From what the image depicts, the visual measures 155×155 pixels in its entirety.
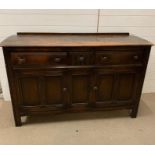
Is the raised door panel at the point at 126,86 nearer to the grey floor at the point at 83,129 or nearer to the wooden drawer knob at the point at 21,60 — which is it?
the grey floor at the point at 83,129

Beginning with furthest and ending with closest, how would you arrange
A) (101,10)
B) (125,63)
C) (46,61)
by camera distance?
1. (101,10)
2. (125,63)
3. (46,61)

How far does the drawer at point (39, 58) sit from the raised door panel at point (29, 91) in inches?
6.5

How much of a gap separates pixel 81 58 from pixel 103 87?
0.40 m

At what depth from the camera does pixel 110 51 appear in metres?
1.65

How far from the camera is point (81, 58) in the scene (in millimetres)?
1635

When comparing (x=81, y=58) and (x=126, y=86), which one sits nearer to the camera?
(x=81, y=58)

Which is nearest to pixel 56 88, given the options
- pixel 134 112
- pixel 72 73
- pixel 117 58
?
pixel 72 73

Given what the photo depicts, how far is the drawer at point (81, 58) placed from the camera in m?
1.62

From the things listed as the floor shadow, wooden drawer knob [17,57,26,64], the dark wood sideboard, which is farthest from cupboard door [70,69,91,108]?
wooden drawer knob [17,57,26,64]

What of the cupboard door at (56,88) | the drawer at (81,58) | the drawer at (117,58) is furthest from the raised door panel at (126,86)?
the cupboard door at (56,88)

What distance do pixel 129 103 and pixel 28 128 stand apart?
1.13 metres

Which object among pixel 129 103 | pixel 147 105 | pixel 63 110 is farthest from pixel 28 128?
pixel 147 105

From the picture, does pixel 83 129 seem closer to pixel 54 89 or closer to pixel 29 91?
pixel 54 89

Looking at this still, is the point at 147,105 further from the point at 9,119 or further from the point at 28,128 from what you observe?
the point at 9,119
